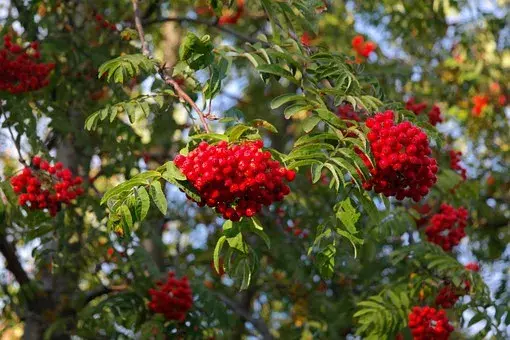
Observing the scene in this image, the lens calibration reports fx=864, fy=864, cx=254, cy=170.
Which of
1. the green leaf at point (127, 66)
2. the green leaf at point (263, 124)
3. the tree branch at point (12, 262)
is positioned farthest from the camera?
the tree branch at point (12, 262)

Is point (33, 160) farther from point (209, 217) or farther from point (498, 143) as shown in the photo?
point (498, 143)

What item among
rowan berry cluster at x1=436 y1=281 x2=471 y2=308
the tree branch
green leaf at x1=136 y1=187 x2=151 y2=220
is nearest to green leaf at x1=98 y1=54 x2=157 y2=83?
green leaf at x1=136 y1=187 x2=151 y2=220

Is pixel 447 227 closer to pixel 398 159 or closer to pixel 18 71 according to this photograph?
pixel 398 159

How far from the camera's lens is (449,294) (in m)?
5.02

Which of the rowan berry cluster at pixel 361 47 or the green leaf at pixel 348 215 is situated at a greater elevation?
the green leaf at pixel 348 215

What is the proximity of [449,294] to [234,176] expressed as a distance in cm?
234

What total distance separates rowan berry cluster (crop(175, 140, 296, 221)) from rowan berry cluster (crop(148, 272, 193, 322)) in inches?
90.6

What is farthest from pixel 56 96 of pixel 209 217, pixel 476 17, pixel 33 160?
pixel 476 17

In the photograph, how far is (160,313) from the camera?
18.2 ft

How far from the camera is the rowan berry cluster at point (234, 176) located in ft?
10.2

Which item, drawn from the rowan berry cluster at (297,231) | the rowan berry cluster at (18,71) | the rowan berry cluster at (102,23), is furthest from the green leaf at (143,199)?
the rowan berry cluster at (297,231)

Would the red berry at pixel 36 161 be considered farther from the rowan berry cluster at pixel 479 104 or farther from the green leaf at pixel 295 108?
the rowan berry cluster at pixel 479 104

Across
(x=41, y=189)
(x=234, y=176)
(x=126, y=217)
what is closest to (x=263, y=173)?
(x=234, y=176)

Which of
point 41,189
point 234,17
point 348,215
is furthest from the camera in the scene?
point 234,17
